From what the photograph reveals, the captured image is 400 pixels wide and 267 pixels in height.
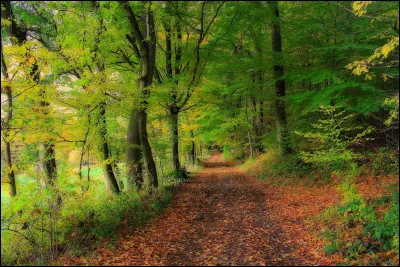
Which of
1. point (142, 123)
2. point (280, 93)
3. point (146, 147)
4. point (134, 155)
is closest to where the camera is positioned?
point (142, 123)

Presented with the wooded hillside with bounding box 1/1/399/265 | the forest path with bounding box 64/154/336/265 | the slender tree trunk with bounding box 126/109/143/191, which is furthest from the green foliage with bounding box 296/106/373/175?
the slender tree trunk with bounding box 126/109/143/191

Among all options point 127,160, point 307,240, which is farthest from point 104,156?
point 307,240

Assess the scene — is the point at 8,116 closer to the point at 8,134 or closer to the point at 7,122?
the point at 7,122

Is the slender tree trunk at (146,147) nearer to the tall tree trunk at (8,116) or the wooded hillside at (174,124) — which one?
the wooded hillside at (174,124)

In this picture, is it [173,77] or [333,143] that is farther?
[173,77]

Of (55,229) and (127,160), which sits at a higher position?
(127,160)

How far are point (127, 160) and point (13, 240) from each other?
5.64 metres

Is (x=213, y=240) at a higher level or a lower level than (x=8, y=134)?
lower

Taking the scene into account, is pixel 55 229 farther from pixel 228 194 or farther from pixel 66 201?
pixel 228 194

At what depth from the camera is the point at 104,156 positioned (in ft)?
43.6

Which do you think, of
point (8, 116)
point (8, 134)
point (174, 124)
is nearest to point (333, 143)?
point (174, 124)

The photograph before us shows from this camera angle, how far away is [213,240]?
276 inches

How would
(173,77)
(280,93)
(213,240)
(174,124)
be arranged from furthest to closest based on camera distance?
(174,124) < (280,93) < (173,77) < (213,240)

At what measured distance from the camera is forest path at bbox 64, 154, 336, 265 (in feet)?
19.2
